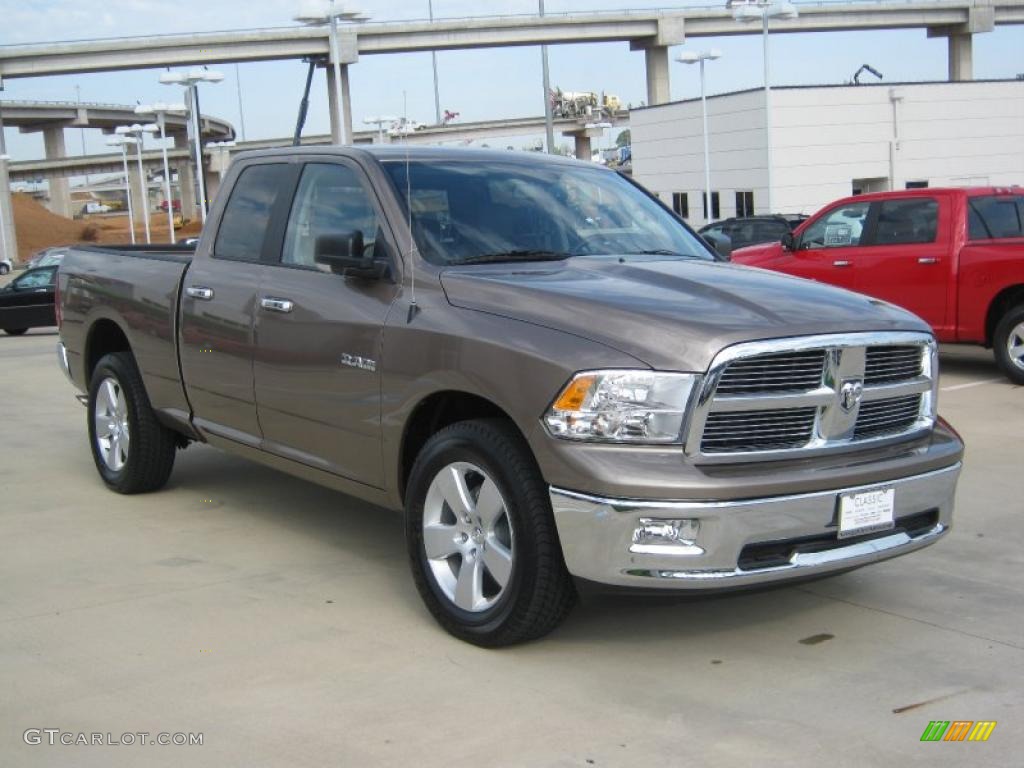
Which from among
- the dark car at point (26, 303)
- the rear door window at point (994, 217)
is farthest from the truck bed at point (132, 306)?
the dark car at point (26, 303)

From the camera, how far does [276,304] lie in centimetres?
596

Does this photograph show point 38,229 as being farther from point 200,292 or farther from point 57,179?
point 200,292

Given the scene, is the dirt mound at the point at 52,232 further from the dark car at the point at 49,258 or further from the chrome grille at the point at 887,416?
the chrome grille at the point at 887,416

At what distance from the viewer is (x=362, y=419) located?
5426 millimetres

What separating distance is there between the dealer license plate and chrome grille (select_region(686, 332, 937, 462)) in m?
0.20

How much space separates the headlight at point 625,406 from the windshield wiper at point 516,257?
3.79 ft

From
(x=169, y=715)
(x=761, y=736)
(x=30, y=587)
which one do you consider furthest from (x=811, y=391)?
(x=30, y=587)

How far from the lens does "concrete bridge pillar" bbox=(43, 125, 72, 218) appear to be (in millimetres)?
110250

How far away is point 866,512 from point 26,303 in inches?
862

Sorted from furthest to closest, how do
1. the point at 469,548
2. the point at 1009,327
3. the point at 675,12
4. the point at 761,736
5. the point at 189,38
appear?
the point at 675,12
the point at 189,38
the point at 1009,327
the point at 469,548
the point at 761,736

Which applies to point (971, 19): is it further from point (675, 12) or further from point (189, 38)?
point (189, 38)

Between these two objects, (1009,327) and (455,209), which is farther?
(1009,327)

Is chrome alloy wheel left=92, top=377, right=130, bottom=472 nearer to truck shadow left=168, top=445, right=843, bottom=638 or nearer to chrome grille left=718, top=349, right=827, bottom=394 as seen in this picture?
truck shadow left=168, top=445, right=843, bottom=638

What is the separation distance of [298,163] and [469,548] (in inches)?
95.2
